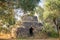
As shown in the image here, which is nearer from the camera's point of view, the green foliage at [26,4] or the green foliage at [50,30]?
the green foliage at [26,4]

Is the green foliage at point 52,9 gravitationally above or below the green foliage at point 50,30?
above


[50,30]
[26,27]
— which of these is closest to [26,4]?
[50,30]

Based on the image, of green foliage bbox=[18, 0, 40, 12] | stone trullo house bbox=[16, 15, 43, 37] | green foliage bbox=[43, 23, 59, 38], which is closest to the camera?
green foliage bbox=[18, 0, 40, 12]

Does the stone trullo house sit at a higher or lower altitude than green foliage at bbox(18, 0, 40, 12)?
lower

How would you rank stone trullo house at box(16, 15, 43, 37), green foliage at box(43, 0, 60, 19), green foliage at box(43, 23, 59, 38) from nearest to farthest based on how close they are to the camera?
green foliage at box(43, 0, 60, 19) → green foliage at box(43, 23, 59, 38) → stone trullo house at box(16, 15, 43, 37)

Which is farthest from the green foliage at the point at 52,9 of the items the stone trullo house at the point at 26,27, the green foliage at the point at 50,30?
the stone trullo house at the point at 26,27

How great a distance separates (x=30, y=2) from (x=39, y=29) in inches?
133

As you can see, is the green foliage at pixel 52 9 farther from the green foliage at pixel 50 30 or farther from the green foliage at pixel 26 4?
the green foliage at pixel 26 4

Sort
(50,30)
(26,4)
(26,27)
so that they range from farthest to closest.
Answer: (26,27) < (50,30) < (26,4)

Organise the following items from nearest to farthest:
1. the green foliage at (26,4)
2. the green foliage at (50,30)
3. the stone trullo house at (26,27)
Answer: the green foliage at (26,4) < the green foliage at (50,30) < the stone trullo house at (26,27)

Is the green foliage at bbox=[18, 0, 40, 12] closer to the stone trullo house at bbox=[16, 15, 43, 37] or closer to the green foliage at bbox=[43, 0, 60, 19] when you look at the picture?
the green foliage at bbox=[43, 0, 60, 19]

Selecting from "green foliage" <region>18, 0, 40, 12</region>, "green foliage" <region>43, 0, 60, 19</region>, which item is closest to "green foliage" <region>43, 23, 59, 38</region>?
"green foliage" <region>43, 0, 60, 19</region>

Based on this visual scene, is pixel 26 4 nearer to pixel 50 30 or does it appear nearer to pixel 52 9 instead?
pixel 52 9

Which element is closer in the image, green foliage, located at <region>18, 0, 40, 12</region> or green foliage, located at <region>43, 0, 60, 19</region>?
green foliage, located at <region>18, 0, 40, 12</region>
